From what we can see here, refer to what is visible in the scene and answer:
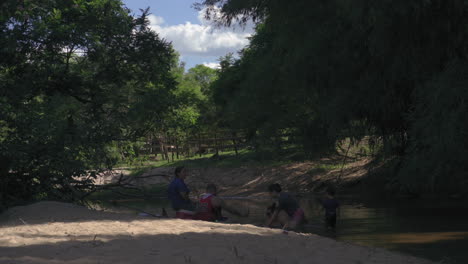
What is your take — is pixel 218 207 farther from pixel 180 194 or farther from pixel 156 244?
pixel 156 244

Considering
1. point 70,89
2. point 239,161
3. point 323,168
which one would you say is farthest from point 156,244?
point 239,161

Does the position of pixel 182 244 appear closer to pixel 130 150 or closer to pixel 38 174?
pixel 38 174

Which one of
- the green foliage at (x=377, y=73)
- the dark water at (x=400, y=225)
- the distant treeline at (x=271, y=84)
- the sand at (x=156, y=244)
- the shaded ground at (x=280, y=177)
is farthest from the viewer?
the shaded ground at (x=280, y=177)

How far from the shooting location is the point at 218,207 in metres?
13.6

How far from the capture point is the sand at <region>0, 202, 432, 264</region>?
733 cm

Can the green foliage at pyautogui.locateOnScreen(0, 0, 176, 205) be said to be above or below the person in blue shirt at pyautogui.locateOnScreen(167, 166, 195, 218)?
above

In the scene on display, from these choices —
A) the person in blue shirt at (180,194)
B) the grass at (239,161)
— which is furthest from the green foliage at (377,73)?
the person in blue shirt at (180,194)

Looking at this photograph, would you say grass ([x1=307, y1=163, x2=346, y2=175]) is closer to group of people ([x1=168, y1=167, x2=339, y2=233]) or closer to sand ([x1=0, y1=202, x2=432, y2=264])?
group of people ([x1=168, y1=167, x2=339, y2=233])

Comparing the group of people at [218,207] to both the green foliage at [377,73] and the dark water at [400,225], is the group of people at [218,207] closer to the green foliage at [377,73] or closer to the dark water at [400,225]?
the dark water at [400,225]

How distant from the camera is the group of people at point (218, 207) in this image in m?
12.7

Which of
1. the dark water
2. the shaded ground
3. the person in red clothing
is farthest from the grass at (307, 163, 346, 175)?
the person in red clothing

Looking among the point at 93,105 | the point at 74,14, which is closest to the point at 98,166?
the point at 93,105

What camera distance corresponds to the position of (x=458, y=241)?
11.1 metres

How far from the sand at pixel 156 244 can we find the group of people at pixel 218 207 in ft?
4.11
